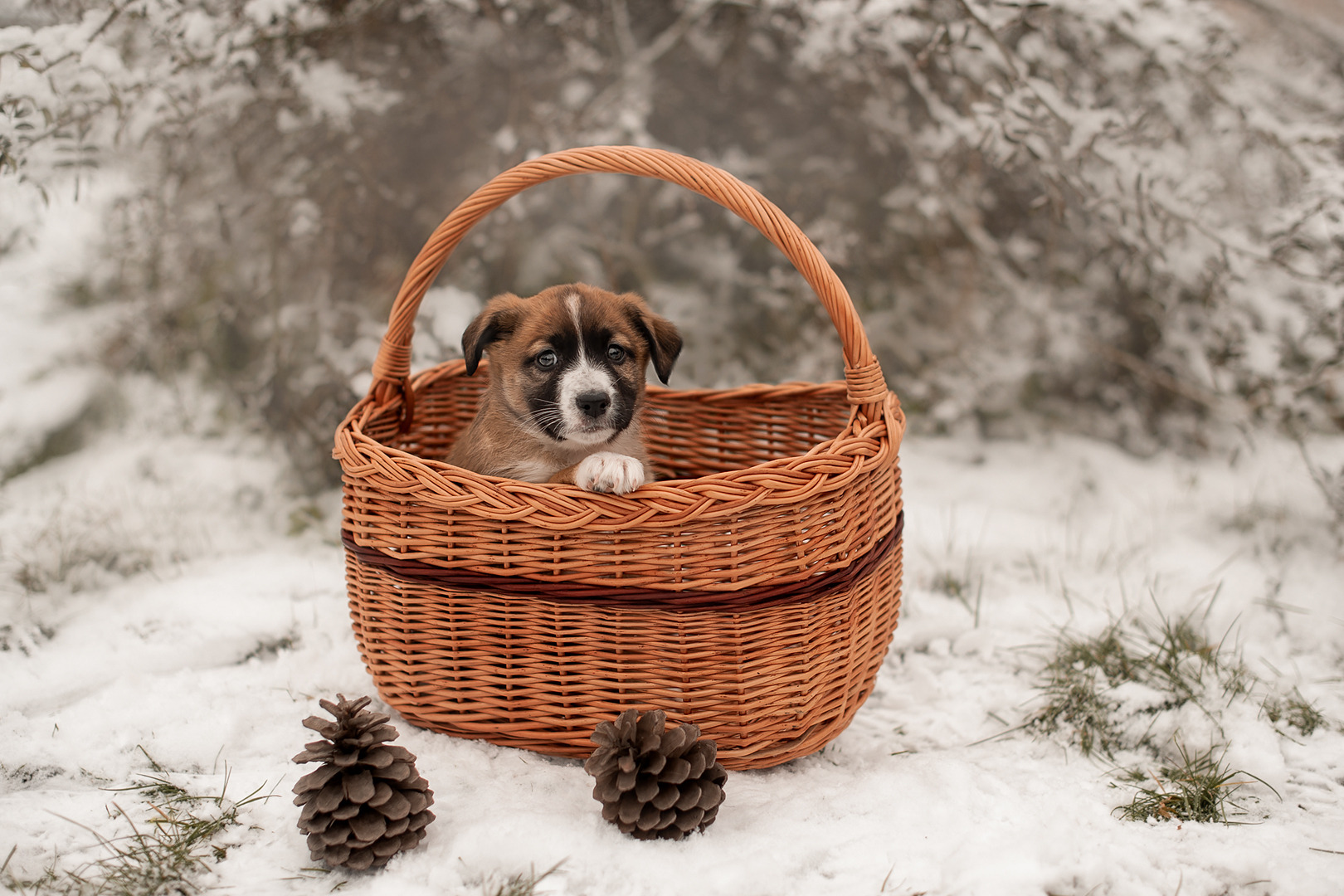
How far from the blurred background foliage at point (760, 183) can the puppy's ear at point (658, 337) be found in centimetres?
131

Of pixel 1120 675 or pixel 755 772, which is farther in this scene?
pixel 1120 675

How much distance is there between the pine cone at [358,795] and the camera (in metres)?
1.92

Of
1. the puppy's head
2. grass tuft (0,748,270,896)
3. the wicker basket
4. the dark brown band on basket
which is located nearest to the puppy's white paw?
the wicker basket

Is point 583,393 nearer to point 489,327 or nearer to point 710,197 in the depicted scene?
point 489,327

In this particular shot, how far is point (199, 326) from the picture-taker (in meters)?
4.25

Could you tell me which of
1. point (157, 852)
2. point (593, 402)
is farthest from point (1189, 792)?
point (157, 852)

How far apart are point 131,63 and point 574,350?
2415 mm

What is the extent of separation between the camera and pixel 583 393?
2.46m

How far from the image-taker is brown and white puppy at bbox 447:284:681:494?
253 cm

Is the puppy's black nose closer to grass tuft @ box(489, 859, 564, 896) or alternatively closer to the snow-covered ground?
the snow-covered ground

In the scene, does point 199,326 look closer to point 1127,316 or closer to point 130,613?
point 130,613

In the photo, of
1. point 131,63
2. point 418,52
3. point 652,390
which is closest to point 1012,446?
point 652,390

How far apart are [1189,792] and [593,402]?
1771 mm

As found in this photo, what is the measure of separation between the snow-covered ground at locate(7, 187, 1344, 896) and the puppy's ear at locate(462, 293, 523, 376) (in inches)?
41.6
